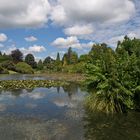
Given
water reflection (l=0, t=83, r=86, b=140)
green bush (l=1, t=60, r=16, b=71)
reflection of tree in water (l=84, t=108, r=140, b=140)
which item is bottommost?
reflection of tree in water (l=84, t=108, r=140, b=140)

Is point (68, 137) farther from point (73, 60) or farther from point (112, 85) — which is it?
point (73, 60)

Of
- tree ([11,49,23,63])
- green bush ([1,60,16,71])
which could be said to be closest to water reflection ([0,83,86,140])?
green bush ([1,60,16,71])

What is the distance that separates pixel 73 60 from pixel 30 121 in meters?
90.1

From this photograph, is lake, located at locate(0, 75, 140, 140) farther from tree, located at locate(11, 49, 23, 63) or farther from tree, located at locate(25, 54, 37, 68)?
tree, located at locate(25, 54, 37, 68)

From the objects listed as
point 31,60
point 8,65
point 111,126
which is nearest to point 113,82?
point 111,126

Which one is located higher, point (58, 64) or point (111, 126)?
point (58, 64)

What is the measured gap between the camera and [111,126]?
15.8 m

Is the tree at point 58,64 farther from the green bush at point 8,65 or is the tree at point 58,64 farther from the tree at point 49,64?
the green bush at point 8,65

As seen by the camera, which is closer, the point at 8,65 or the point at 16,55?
the point at 8,65

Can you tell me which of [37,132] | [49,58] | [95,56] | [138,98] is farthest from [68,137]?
[49,58]

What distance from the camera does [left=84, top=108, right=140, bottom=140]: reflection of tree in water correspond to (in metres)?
13.7

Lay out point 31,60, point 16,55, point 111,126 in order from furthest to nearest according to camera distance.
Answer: point 31,60 < point 16,55 < point 111,126

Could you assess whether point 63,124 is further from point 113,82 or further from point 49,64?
point 49,64

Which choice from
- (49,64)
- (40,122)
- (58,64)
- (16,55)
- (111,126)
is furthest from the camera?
(49,64)
